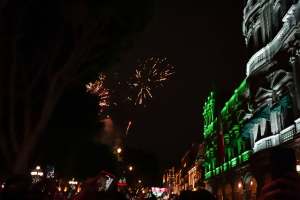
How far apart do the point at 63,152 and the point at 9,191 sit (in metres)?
15.3

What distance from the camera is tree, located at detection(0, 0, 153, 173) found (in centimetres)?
1039

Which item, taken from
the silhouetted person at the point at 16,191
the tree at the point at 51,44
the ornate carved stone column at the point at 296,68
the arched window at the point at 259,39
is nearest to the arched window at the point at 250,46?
the arched window at the point at 259,39

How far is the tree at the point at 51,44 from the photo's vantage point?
10391 mm

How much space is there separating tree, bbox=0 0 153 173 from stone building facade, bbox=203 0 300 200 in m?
10.6

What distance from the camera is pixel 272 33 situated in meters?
21.7

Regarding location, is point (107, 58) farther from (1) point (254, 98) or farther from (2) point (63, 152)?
(1) point (254, 98)

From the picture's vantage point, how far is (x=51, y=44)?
1145 cm

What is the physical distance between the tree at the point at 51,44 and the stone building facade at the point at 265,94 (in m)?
10.6

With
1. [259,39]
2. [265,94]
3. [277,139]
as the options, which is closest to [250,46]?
[259,39]

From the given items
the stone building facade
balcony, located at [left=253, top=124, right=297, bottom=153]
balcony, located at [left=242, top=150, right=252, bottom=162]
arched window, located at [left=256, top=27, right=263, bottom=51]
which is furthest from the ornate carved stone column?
balcony, located at [left=242, top=150, right=252, bottom=162]

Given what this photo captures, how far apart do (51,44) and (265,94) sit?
15.6 meters

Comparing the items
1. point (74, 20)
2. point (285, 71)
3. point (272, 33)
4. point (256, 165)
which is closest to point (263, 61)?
point (272, 33)

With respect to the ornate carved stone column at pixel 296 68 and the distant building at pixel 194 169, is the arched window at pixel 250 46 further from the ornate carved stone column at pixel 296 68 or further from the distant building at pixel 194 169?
the distant building at pixel 194 169

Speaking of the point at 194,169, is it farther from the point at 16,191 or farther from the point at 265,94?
the point at 16,191
